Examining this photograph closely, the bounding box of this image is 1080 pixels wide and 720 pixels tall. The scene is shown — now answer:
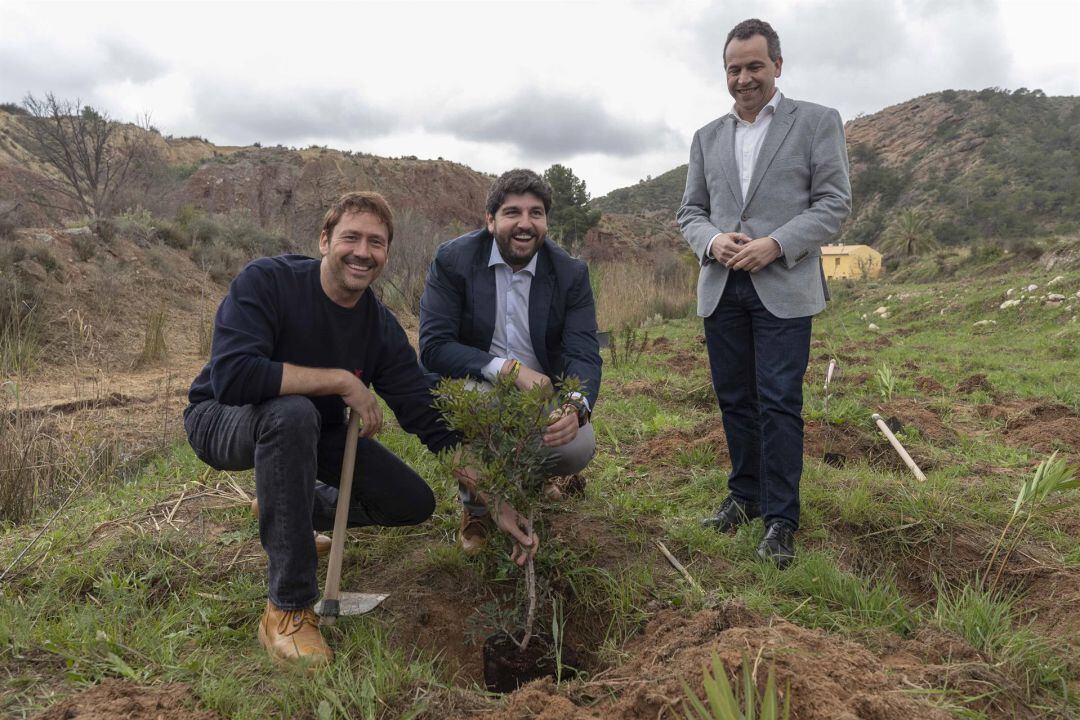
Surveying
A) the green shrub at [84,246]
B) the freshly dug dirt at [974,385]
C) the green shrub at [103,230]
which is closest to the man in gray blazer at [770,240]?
the freshly dug dirt at [974,385]

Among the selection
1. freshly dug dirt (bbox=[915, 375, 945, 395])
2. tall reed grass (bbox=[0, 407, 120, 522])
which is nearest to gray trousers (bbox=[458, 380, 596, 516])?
tall reed grass (bbox=[0, 407, 120, 522])

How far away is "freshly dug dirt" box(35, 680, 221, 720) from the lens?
1824 mm

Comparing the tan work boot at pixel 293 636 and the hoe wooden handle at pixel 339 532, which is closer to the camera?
the tan work boot at pixel 293 636

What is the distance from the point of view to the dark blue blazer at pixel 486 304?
305 centimetres

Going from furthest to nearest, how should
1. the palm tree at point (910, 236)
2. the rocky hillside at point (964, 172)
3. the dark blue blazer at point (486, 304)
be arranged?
the rocky hillside at point (964, 172) < the palm tree at point (910, 236) < the dark blue blazer at point (486, 304)

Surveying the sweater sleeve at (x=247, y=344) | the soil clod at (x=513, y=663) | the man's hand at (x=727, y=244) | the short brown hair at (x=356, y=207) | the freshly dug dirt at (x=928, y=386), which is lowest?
the soil clod at (x=513, y=663)

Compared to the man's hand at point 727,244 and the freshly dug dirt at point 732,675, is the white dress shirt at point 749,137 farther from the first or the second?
the freshly dug dirt at point 732,675

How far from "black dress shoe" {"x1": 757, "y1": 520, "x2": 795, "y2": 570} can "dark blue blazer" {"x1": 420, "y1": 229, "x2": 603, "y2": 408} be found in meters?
0.92

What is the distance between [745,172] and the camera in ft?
9.89

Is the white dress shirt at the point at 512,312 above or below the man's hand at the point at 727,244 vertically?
below

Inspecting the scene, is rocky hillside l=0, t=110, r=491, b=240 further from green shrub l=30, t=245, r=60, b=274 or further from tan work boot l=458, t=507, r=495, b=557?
tan work boot l=458, t=507, r=495, b=557

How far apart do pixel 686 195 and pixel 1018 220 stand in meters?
42.7

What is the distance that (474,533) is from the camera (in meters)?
3.00

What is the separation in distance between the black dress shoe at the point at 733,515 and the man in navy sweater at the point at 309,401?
1164mm
